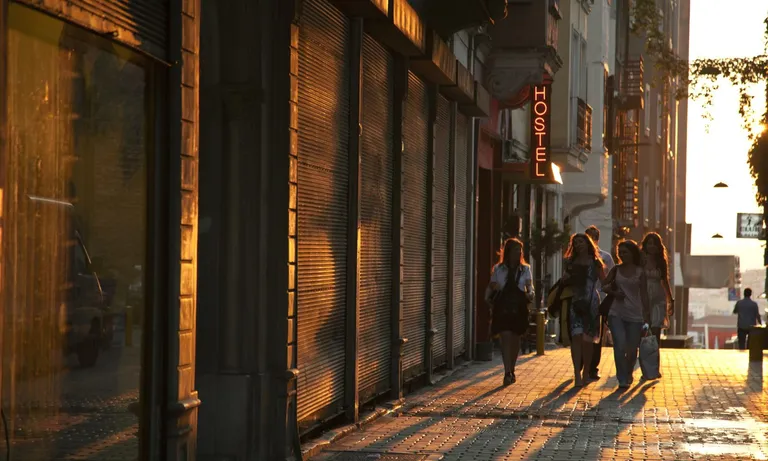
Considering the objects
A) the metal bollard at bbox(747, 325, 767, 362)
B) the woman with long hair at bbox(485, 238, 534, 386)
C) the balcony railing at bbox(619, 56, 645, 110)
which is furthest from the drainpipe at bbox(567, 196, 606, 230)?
the woman with long hair at bbox(485, 238, 534, 386)

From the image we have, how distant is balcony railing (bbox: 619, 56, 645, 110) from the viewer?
5238cm

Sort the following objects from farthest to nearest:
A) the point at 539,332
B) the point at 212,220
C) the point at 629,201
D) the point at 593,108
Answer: the point at 629,201, the point at 593,108, the point at 539,332, the point at 212,220

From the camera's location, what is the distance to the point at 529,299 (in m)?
18.0

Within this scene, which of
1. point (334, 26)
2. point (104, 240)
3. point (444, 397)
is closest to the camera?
point (104, 240)

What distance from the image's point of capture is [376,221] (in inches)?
582

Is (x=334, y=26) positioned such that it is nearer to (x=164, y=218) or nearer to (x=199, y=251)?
(x=199, y=251)

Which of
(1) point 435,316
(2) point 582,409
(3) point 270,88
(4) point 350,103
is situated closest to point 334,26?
(4) point 350,103

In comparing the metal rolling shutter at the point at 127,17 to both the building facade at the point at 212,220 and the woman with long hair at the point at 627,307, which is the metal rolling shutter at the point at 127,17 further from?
the woman with long hair at the point at 627,307

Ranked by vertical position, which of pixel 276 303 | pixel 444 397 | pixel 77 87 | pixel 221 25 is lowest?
pixel 444 397

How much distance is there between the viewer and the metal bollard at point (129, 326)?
7.88m

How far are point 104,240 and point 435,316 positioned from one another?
11751 mm

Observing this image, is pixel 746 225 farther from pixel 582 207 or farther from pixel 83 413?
pixel 83 413

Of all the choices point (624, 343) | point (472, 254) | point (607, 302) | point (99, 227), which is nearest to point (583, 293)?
point (607, 302)

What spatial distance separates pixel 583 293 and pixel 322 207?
21.0 feet
